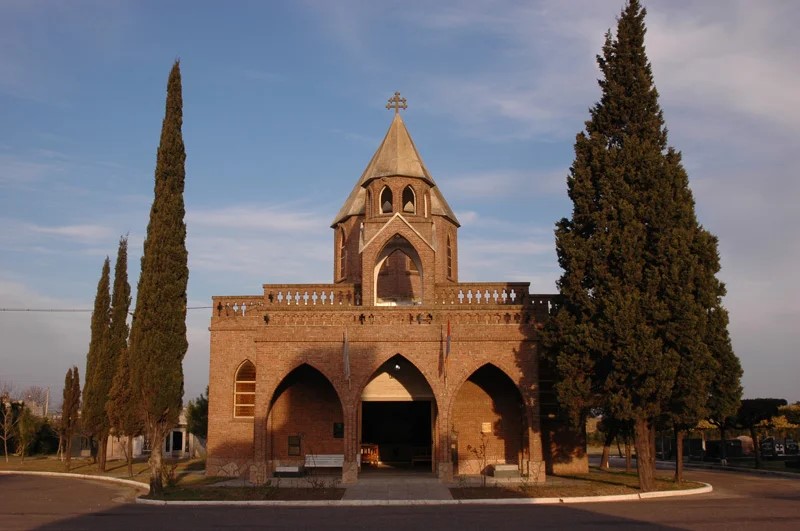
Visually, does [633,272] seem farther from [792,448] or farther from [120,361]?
[792,448]

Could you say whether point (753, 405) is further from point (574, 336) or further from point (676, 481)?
point (574, 336)

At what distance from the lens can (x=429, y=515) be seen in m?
18.3

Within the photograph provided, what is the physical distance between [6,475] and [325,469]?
1595 centimetres

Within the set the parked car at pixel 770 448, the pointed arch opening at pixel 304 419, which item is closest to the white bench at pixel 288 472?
the pointed arch opening at pixel 304 419

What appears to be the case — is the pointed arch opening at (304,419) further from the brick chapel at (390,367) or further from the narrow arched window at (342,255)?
the narrow arched window at (342,255)

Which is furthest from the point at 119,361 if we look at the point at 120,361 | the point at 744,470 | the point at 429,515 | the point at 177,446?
the point at 744,470

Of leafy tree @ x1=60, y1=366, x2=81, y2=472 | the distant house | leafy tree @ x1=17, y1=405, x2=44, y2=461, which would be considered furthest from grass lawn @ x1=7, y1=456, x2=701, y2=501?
the distant house

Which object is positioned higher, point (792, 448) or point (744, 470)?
point (744, 470)

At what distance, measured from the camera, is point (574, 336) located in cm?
2377

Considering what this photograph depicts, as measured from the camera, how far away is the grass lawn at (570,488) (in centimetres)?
2180

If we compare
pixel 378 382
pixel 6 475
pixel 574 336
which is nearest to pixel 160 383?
pixel 378 382

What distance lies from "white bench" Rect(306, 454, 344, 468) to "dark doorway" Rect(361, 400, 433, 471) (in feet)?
12.0

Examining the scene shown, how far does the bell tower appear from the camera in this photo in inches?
1105

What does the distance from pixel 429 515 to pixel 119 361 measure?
23.2m
